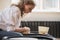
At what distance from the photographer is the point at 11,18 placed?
5.78 feet

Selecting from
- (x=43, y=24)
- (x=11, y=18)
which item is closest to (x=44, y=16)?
(x=43, y=24)

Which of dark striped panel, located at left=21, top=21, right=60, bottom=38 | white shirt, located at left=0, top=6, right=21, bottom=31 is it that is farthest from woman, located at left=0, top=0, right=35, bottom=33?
dark striped panel, located at left=21, top=21, right=60, bottom=38

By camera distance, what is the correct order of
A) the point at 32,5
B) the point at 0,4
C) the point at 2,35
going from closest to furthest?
the point at 2,35
the point at 32,5
the point at 0,4

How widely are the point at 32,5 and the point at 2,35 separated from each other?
1.76 feet

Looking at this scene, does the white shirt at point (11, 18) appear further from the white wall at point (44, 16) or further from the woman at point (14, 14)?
the white wall at point (44, 16)

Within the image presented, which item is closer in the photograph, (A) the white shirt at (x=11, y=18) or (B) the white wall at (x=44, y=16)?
(A) the white shirt at (x=11, y=18)

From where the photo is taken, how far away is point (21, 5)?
5.91 feet

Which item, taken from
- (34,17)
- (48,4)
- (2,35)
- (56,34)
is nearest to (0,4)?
(34,17)

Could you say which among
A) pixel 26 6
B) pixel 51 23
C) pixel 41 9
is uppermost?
pixel 26 6

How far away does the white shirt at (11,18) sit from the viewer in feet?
5.74

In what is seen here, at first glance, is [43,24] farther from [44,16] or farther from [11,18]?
[11,18]

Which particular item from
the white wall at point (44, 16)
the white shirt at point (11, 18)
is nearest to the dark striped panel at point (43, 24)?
the white wall at point (44, 16)

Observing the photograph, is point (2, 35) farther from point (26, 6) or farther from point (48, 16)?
point (48, 16)

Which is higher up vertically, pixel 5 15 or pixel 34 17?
pixel 5 15
